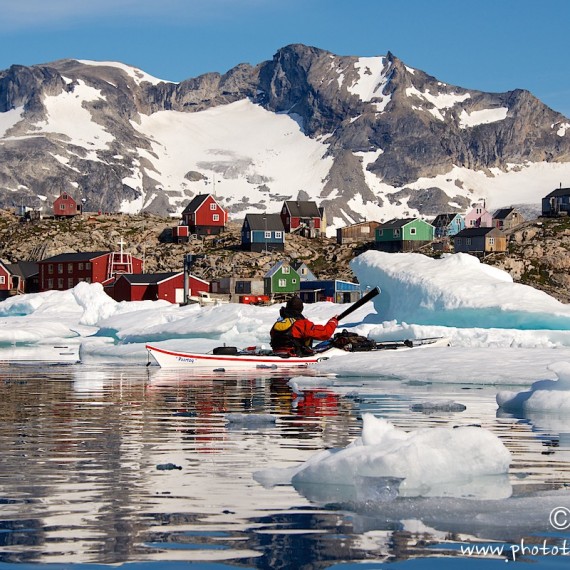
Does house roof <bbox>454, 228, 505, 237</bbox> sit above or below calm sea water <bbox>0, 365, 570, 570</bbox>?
above

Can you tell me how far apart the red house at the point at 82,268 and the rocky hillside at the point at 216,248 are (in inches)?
220

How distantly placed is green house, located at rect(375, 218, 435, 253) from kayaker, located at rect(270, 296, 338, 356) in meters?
118

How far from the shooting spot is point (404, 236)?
A: 152 m

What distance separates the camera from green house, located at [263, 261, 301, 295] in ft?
415

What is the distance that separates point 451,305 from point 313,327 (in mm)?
11928

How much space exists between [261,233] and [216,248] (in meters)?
6.97

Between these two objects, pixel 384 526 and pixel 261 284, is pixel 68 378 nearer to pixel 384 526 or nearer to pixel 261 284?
pixel 384 526

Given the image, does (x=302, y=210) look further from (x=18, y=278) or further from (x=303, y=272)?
(x=18, y=278)

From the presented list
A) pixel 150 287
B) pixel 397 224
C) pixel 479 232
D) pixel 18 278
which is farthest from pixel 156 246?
pixel 479 232

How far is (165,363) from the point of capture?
3631 cm

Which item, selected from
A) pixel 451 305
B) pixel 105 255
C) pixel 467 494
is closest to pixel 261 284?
pixel 105 255

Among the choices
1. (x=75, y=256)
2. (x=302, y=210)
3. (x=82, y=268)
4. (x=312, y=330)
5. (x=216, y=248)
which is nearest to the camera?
(x=312, y=330)

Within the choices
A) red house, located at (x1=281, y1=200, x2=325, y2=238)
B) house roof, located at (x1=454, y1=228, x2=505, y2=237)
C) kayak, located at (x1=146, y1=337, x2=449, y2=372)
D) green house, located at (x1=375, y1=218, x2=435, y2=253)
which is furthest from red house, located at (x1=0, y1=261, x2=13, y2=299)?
kayak, located at (x1=146, y1=337, x2=449, y2=372)

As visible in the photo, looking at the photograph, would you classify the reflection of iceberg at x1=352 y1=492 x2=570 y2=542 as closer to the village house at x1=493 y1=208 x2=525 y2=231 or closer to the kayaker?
the kayaker
